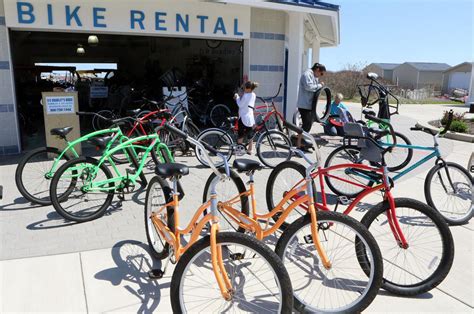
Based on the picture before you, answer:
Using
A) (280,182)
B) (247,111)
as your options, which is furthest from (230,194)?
(247,111)

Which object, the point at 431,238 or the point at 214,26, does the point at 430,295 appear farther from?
the point at 214,26

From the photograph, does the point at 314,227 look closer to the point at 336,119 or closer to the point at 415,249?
the point at 415,249

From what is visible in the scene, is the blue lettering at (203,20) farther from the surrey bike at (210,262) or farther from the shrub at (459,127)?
the shrub at (459,127)

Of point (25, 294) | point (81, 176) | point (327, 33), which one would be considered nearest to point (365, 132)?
point (81, 176)

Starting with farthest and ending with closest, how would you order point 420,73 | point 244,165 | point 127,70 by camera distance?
point 420,73
point 127,70
point 244,165

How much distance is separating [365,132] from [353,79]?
28.6 meters

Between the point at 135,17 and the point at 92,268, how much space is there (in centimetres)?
648

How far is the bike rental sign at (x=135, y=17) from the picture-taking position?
7.66 metres

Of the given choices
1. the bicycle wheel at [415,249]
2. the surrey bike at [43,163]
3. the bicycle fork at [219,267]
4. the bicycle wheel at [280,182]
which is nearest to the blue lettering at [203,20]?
the surrey bike at [43,163]

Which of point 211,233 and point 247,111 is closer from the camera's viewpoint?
point 211,233

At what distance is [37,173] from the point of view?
17.3ft

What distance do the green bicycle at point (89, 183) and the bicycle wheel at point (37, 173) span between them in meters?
0.36

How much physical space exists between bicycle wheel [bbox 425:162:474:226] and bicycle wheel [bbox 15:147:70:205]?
445 cm

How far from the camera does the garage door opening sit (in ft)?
38.9
